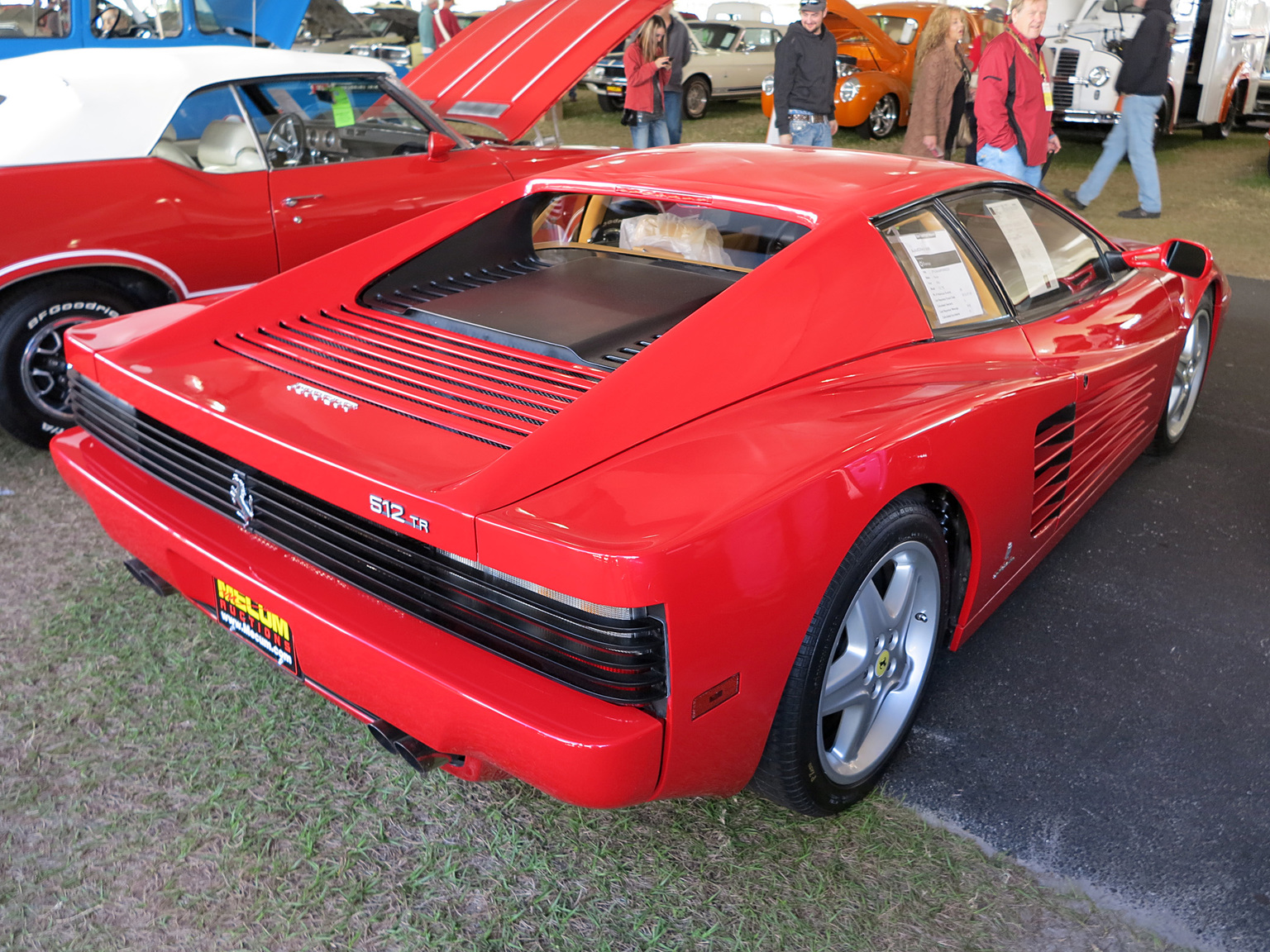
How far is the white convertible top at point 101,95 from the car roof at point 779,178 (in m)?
2.18

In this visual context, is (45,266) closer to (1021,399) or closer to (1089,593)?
(1021,399)

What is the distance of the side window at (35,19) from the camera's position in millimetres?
6414

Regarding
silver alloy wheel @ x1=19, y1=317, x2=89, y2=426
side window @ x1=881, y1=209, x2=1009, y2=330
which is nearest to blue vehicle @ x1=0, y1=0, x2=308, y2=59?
silver alloy wheel @ x1=19, y1=317, x2=89, y2=426

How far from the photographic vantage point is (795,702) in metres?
1.84

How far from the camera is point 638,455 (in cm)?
180

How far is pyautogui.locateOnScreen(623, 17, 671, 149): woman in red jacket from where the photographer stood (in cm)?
863

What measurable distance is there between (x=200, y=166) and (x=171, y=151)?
0.13 meters

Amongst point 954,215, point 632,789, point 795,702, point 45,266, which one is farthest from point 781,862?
point 45,266

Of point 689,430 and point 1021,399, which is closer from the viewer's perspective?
point 689,430

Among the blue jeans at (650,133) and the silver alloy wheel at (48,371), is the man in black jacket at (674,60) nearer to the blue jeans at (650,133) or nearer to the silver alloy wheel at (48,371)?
the blue jeans at (650,133)

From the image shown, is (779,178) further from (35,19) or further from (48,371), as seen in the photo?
(35,19)

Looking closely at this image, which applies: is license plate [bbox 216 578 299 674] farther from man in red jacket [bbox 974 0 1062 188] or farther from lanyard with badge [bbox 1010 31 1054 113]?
lanyard with badge [bbox 1010 31 1054 113]

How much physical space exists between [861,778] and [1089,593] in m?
1.34

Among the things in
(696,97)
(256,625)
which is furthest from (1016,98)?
(696,97)
